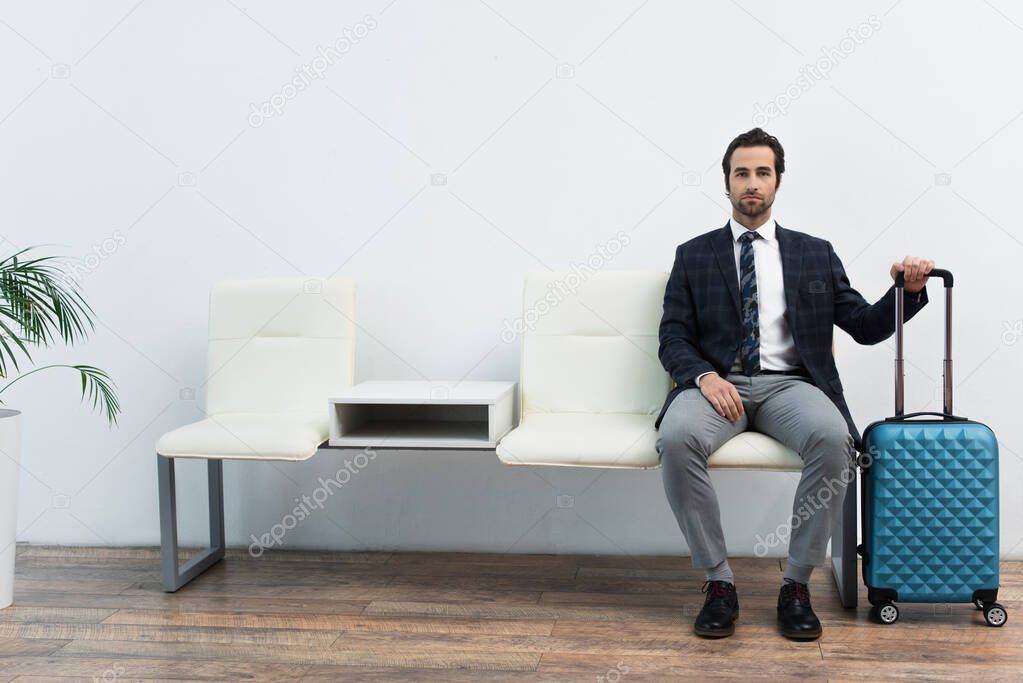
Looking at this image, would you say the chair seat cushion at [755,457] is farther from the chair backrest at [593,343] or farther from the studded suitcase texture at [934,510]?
the chair backrest at [593,343]

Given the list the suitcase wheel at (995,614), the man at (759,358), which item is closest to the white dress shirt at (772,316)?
the man at (759,358)

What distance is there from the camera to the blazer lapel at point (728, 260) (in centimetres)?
257

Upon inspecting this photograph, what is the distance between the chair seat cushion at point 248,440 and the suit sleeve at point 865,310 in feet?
4.90

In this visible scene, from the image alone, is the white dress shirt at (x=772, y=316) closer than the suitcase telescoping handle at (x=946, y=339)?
No

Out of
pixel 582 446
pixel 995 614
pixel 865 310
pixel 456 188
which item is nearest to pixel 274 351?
pixel 456 188

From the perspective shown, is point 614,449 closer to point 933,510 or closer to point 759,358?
point 759,358

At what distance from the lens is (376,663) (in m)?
2.14

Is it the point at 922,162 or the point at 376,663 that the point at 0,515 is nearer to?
the point at 376,663

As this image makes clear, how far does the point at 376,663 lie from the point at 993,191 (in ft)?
7.41

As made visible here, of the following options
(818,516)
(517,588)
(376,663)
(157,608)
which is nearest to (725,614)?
(818,516)

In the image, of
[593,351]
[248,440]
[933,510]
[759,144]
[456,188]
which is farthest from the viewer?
[456,188]

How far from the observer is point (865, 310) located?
254 centimetres

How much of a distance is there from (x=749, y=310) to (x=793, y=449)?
0.43m

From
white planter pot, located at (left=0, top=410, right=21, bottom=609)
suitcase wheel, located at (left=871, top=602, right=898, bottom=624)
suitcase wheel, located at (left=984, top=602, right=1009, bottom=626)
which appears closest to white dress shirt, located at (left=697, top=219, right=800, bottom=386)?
suitcase wheel, located at (left=871, top=602, right=898, bottom=624)
